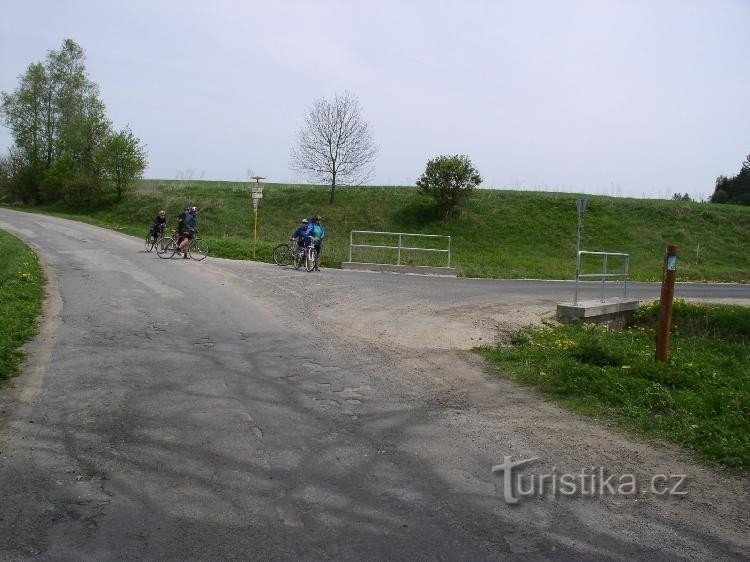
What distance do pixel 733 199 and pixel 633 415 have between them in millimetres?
60833

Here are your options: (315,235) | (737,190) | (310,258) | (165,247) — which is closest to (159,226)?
(165,247)

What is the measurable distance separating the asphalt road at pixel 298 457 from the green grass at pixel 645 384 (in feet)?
1.34

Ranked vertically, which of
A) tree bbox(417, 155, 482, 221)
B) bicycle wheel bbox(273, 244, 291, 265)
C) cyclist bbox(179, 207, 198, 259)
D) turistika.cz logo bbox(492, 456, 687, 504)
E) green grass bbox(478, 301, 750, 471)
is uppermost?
tree bbox(417, 155, 482, 221)

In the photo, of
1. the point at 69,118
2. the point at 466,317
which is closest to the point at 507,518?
the point at 466,317

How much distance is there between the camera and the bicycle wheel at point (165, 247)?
71.9 feet

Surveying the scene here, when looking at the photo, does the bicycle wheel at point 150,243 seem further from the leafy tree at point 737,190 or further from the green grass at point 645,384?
the leafy tree at point 737,190

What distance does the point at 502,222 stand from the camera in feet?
137

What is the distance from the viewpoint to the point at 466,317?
12820mm

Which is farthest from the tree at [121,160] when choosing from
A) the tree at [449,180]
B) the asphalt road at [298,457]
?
the asphalt road at [298,457]

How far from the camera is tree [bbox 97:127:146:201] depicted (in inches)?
1859

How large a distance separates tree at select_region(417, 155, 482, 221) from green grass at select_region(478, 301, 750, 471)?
2939cm

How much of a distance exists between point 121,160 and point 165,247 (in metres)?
29.4

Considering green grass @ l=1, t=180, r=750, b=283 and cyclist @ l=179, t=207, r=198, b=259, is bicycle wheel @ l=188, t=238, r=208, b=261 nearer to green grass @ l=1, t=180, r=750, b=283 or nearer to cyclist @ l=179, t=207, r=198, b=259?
cyclist @ l=179, t=207, r=198, b=259

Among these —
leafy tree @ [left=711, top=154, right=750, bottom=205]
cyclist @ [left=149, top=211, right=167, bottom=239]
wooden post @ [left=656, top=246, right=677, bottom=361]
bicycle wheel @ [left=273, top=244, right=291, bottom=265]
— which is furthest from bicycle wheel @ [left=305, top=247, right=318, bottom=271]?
leafy tree @ [left=711, top=154, right=750, bottom=205]
